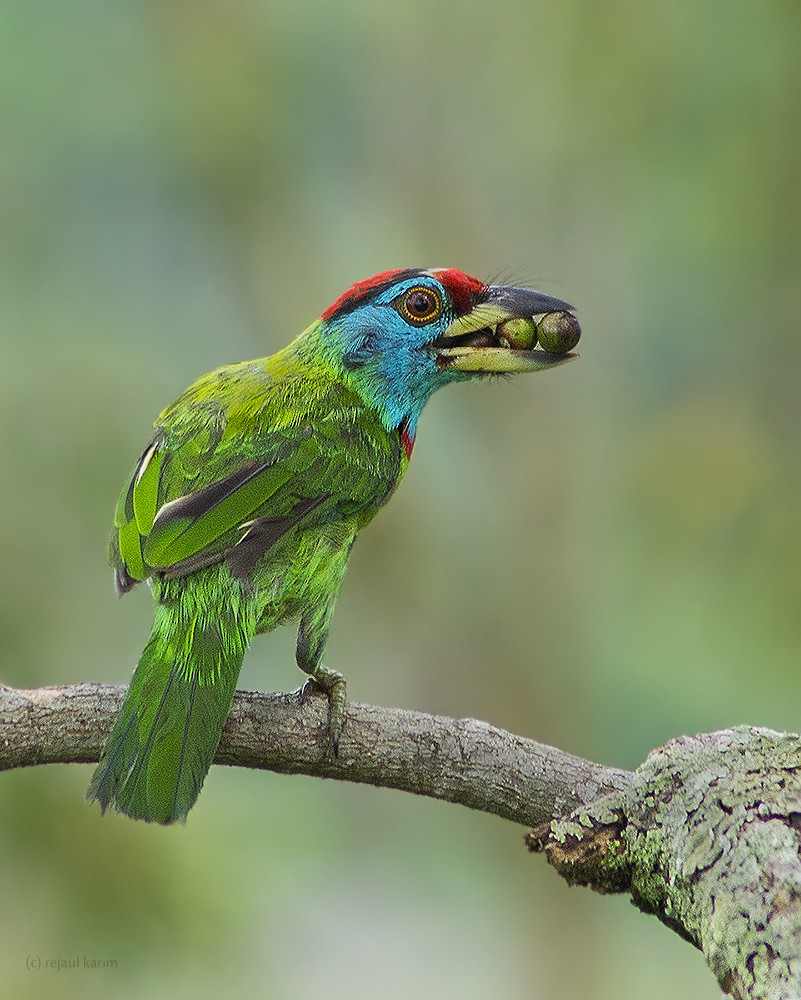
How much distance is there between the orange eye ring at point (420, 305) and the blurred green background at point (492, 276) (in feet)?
9.27

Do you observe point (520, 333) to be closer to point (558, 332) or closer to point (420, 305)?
point (558, 332)

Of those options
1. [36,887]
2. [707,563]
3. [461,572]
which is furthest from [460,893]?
[36,887]

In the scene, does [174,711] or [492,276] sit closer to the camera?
[174,711]

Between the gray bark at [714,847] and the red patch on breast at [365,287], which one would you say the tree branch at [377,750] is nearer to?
the gray bark at [714,847]

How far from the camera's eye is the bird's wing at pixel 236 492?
117 inches

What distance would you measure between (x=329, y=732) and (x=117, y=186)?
220 inches

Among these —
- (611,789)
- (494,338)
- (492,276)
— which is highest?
(494,338)

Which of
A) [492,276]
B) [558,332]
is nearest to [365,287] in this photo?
[558,332]

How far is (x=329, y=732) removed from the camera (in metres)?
2.78

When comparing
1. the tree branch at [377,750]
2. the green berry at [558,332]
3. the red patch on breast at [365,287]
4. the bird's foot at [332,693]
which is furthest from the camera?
the red patch on breast at [365,287]

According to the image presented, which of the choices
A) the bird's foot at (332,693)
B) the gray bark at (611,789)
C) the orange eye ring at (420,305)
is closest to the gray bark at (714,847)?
the gray bark at (611,789)

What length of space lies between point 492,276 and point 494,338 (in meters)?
2.71

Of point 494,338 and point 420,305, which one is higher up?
point 420,305

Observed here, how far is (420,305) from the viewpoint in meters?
3.68
